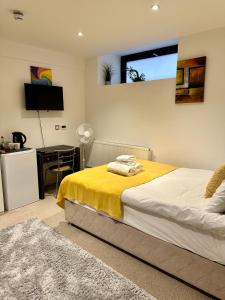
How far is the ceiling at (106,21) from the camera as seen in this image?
2.18m

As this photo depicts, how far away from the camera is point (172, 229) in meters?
1.75

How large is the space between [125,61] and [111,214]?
3297 millimetres

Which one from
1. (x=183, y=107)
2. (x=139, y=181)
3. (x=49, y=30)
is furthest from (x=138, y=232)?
(x=49, y=30)

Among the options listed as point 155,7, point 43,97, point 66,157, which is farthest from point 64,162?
point 155,7

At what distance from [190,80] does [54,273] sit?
9.62 ft

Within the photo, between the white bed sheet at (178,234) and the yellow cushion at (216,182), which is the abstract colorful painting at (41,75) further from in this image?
the yellow cushion at (216,182)

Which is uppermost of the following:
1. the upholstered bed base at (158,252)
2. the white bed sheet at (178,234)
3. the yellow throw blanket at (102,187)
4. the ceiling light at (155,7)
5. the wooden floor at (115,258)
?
the ceiling light at (155,7)

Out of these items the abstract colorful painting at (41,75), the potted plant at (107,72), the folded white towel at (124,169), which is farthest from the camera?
the potted plant at (107,72)

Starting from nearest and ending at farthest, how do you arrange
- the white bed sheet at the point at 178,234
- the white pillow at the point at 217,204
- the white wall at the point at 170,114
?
the white bed sheet at the point at 178,234
the white pillow at the point at 217,204
the white wall at the point at 170,114

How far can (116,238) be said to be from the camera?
2.16m

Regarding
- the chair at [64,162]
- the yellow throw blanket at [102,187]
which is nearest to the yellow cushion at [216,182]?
the yellow throw blanket at [102,187]

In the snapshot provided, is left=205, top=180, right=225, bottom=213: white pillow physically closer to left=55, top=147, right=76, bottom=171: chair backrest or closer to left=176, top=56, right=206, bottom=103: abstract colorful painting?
left=176, top=56, right=206, bottom=103: abstract colorful painting

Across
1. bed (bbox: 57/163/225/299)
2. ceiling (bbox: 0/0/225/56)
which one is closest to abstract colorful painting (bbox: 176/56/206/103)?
ceiling (bbox: 0/0/225/56)

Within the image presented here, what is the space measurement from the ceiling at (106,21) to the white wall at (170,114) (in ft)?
1.24
